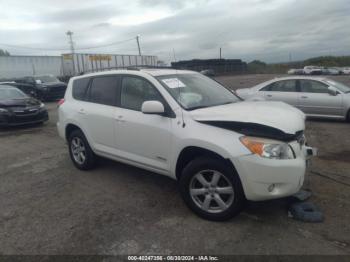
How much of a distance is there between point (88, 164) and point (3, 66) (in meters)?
27.5

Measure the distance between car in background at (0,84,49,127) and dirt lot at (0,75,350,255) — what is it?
4.98 meters

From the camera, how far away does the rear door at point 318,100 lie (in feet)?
31.2

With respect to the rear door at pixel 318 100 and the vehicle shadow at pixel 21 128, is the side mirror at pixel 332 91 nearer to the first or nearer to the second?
the rear door at pixel 318 100

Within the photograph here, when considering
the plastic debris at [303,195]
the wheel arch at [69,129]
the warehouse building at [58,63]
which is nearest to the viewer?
the plastic debris at [303,195]

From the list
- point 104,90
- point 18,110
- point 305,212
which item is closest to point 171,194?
point 305,212

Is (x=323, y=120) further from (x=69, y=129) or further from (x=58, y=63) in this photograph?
(x=58, y=63)

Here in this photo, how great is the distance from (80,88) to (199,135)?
292 cm

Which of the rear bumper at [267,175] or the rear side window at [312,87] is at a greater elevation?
the rear side window at [312,87]

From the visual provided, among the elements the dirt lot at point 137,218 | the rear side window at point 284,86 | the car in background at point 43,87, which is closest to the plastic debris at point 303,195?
the dirt lot at point 137,218

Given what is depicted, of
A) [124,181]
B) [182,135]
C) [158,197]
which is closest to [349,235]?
[182,135]

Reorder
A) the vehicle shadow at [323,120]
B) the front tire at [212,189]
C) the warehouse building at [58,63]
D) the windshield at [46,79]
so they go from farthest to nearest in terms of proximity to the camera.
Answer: the warehouse building at [58,63] < the windshield at [46,79] < the vehicle shadow at [323,120] < the front tire at [212,189]

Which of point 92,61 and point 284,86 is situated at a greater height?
point 92,61

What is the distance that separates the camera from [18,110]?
10664mm

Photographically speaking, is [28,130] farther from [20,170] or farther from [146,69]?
[146,69]
